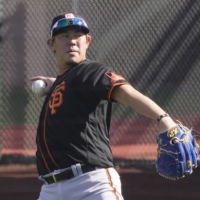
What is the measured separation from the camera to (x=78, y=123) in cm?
295

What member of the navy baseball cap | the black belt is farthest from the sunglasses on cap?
the black belt

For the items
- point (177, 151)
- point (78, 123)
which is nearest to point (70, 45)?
point (78, 123)

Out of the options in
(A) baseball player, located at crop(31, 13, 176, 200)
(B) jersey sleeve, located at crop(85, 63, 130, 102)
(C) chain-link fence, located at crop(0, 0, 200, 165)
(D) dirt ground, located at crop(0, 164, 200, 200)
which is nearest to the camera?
(B) jersey sleeve, located at crop(85, 63, 130, 102)

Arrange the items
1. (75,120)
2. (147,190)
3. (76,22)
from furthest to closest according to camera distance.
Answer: (147,190) → (76,22) → (75,120)

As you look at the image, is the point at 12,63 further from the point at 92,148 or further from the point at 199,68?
the point at 92,148

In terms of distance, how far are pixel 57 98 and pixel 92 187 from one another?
493mm

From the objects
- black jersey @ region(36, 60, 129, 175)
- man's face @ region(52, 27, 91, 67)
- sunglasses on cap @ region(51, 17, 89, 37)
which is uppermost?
sunglasses on cap @ region(51, 17, 89, 37)

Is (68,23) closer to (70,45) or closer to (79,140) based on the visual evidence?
(70,45)

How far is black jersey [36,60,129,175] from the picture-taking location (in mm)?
2912

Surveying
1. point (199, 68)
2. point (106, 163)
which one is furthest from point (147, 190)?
point (106, 163)

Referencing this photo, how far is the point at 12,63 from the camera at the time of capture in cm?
552

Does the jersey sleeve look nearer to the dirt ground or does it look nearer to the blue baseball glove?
the blue baseball glove

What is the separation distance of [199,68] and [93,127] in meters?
2.64

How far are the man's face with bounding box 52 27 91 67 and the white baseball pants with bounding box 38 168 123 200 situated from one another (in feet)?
2.03
